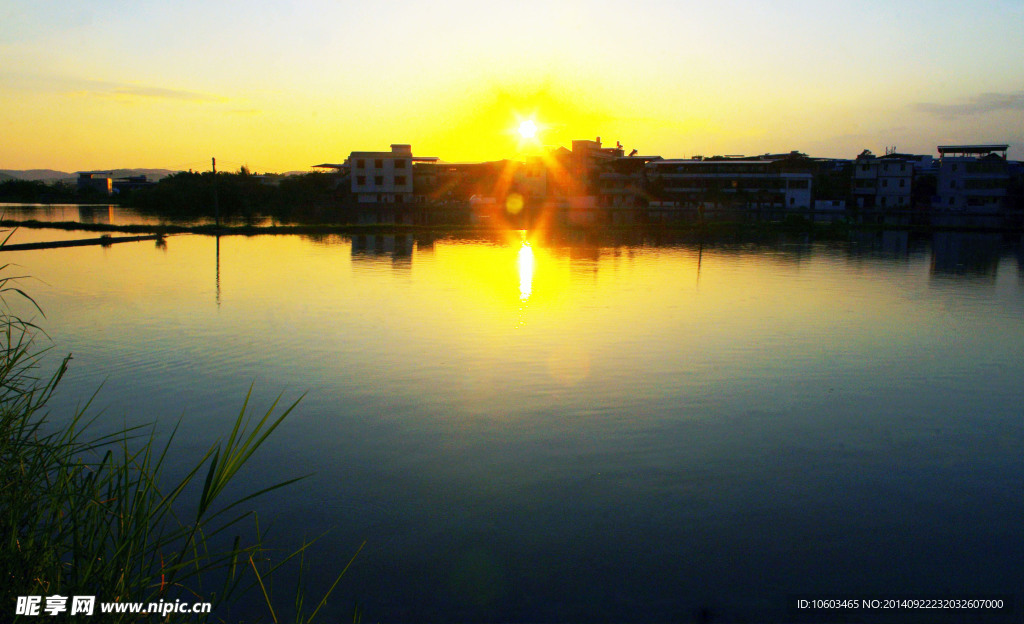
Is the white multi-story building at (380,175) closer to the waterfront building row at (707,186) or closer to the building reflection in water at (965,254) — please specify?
the waterfront building row at (707,186)

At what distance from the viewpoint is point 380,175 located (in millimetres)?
67562

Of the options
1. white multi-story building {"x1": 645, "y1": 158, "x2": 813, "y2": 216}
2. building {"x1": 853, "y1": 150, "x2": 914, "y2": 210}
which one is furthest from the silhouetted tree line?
building {"x1": 853, "y1": 150, "x2": 914, "y2": 210}

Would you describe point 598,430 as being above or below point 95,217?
below

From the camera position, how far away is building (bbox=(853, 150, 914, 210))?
206 feet

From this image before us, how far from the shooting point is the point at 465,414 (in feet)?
25.9

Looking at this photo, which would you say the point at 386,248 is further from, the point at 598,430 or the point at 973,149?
the point at 973,149

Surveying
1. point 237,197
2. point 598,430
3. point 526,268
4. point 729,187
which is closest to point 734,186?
point 729,187

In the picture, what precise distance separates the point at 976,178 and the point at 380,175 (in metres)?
50.8

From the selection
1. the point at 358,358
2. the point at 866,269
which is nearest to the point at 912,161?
the point at 866,269

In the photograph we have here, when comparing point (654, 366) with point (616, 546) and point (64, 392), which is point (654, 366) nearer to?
point (616, 546)

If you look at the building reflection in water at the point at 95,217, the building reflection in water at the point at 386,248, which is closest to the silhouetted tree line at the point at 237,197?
the building reflection in water at the point at 95,217

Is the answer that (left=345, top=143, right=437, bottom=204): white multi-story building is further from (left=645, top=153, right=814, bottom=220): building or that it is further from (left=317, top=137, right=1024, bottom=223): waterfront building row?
(left=645, top=153, right=814, bottom=220): building

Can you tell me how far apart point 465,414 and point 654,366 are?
128 inches

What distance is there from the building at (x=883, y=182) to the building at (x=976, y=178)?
2810 mm
